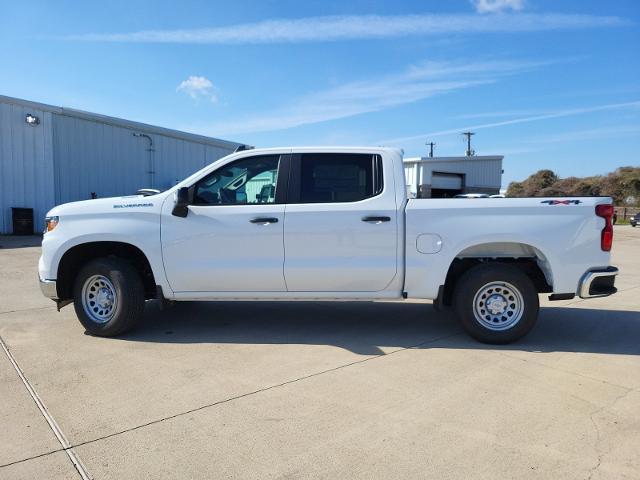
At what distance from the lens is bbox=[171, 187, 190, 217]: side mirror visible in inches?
188

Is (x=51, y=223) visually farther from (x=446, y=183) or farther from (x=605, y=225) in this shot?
(x=446, y=183)

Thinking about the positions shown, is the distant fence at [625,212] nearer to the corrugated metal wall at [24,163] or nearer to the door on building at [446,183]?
the door on building at [446,183]

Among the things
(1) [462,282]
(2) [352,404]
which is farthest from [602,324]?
(2) [352,404]

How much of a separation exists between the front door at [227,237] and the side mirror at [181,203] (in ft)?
0.19

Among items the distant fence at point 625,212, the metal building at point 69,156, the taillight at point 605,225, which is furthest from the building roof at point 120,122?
the distant fence at point 625,212

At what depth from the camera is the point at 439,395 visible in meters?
3.69

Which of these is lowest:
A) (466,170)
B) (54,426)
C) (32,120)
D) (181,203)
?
(54,426)

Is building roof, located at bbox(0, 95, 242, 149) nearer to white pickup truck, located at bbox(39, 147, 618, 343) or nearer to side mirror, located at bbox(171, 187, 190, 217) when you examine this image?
white pickup truck, located at bbox(39, 147, 618, 343)

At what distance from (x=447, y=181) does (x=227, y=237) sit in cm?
2779

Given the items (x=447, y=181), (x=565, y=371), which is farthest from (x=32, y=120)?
(x=447, y=181)

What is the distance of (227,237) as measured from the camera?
4867 millimetres

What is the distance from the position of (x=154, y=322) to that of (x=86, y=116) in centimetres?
1457

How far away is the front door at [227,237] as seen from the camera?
15.9ft

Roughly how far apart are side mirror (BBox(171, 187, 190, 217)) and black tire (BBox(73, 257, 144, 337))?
83 cm
